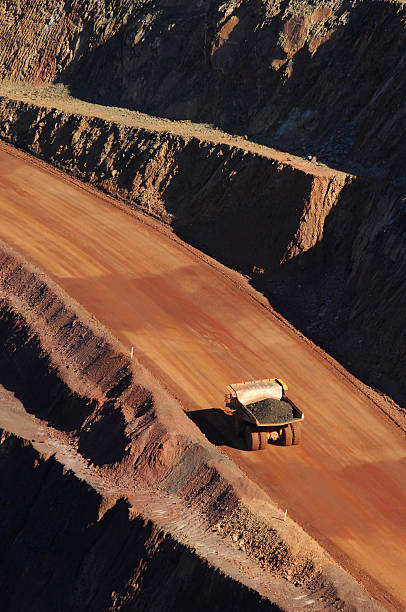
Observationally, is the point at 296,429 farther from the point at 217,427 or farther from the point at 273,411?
the point at 217,427

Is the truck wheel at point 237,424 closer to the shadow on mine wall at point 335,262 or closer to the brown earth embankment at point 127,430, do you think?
the brown earth embankment at point 127,430

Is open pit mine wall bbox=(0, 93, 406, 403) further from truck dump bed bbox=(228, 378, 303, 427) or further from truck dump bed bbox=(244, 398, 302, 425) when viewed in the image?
truck dump bed bbox=(244, 398, 302, 425)

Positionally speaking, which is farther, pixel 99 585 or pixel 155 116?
pixel 155 116

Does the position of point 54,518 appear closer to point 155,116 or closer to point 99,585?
point 99,585

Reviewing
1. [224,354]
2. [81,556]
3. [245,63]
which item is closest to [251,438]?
[224,354]

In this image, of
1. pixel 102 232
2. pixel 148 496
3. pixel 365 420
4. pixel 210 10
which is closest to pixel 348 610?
pixel 148 496
